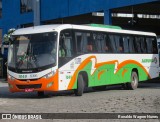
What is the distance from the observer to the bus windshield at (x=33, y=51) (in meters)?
18.0

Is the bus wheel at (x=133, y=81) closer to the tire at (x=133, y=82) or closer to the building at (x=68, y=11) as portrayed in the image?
the tire at (x=133, y=82)

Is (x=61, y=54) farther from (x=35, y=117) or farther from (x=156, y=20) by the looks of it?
(x=156, y=20)

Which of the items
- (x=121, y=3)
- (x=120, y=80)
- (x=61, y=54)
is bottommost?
(x=120, y=80)

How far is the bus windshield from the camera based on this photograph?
59.0 feet

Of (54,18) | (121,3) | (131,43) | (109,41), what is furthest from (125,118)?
→ (54,18)

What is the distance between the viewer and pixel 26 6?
1943 inches

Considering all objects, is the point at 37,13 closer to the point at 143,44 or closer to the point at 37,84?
the point at 143,44

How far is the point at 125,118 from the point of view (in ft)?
34.5

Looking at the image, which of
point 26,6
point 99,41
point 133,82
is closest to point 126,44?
point 133,82

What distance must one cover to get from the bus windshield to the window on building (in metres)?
29.4

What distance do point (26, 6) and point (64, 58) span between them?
32.0 meters

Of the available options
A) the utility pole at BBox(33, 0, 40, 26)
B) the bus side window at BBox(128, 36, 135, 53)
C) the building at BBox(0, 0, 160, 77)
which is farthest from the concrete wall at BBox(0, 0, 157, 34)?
the bus side window at BBox(128, 36, 135, 53)

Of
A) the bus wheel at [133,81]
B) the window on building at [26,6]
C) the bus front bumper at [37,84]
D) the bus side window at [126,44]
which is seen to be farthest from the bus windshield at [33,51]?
the window on building at [26,6]

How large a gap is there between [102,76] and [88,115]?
8597 millimetres
